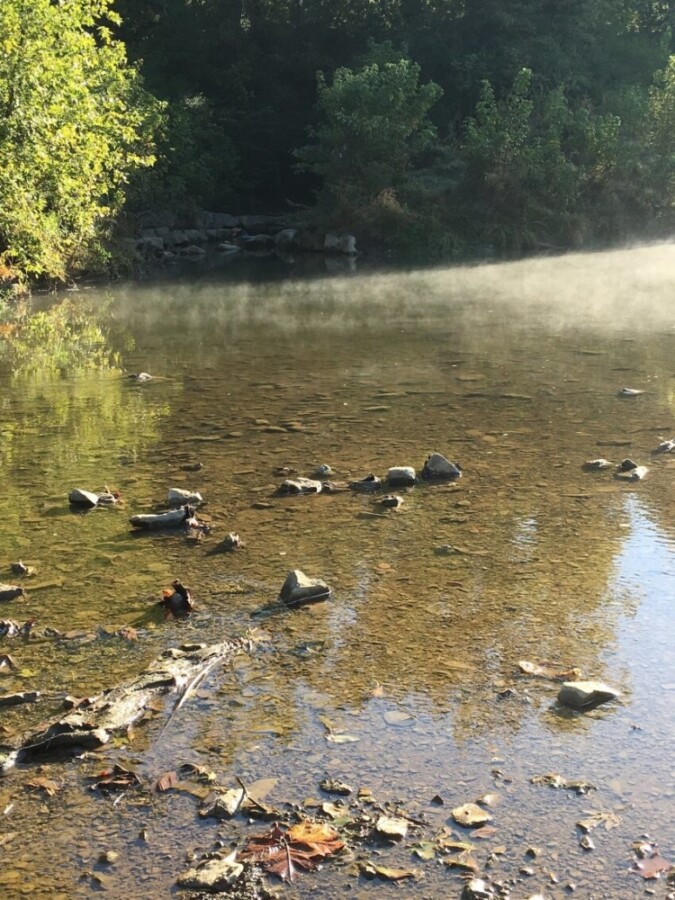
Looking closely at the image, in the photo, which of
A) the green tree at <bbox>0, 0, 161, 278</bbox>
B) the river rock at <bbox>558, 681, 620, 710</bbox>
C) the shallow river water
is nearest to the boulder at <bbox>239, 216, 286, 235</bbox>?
the green tree at <bbox>0, 0, 161, 278</bbox>

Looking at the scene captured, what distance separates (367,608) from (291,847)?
73.9 inches

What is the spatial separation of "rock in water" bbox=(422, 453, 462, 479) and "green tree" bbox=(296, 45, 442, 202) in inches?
1086

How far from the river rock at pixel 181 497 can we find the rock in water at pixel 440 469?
1.67 metres

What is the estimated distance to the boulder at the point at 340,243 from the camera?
33.7 metres

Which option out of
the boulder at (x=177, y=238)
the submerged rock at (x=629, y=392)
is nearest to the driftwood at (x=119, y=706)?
the submerged rock at (x=629, y=392)

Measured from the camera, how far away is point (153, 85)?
132 ft

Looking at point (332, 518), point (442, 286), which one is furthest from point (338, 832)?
point (442, 286)

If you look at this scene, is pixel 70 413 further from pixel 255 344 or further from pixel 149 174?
pixel 149 174

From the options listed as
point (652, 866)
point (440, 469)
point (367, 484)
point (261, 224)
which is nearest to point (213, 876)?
point (652, 866)

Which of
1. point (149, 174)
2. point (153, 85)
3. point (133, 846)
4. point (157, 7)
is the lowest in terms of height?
point (133, 846)

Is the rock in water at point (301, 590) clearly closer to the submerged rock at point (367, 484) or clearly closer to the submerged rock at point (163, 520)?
the submerged rock at point (163, 520)

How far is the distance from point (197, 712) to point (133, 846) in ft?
2.74

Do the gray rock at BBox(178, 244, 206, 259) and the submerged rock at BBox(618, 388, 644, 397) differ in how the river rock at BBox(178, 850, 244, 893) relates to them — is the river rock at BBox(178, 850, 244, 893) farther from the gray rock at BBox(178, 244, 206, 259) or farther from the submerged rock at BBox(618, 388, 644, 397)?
the gray rock at BBox(178, 244, 206, 259)

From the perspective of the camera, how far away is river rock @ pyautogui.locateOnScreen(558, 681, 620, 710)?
3840 mm
